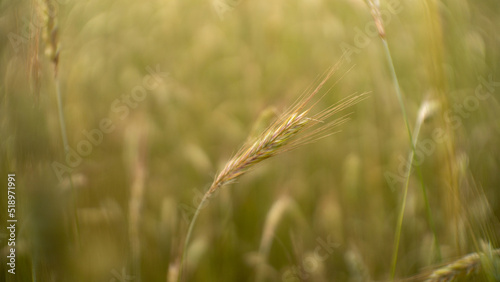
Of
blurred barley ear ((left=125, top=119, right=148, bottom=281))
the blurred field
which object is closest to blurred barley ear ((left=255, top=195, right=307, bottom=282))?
the blurred field

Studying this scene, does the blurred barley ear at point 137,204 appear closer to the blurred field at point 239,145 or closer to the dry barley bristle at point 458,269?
the blurred field at point 239,145

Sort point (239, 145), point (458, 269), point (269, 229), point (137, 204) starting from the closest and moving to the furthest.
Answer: point (458, 269) → point (137, 204) → point (269, 229) → point (239, 145)

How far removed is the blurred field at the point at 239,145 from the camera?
79cm

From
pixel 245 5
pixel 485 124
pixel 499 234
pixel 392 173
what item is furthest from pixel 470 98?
pixel 245 5

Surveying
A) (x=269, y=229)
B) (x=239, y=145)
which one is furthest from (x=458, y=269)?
(x=239, y=145)

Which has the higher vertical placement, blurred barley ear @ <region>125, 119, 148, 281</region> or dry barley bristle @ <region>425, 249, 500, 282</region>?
blurred barley ear @ <region>125, 119, 148, 281</region>

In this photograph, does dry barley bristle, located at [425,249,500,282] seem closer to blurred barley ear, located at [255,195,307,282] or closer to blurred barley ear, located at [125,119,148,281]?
blurred barley ear, located at [255,195,307,282]

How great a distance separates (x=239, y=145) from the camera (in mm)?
1178

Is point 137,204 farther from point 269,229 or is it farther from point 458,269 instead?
point 458,269

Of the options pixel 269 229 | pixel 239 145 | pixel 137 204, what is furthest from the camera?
pixel 239 145

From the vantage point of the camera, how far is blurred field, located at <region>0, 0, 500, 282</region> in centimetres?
79

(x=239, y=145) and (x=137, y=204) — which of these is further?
(x=239, y=145)

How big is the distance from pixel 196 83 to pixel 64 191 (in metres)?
0.82

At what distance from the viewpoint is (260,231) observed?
3.59 ft
